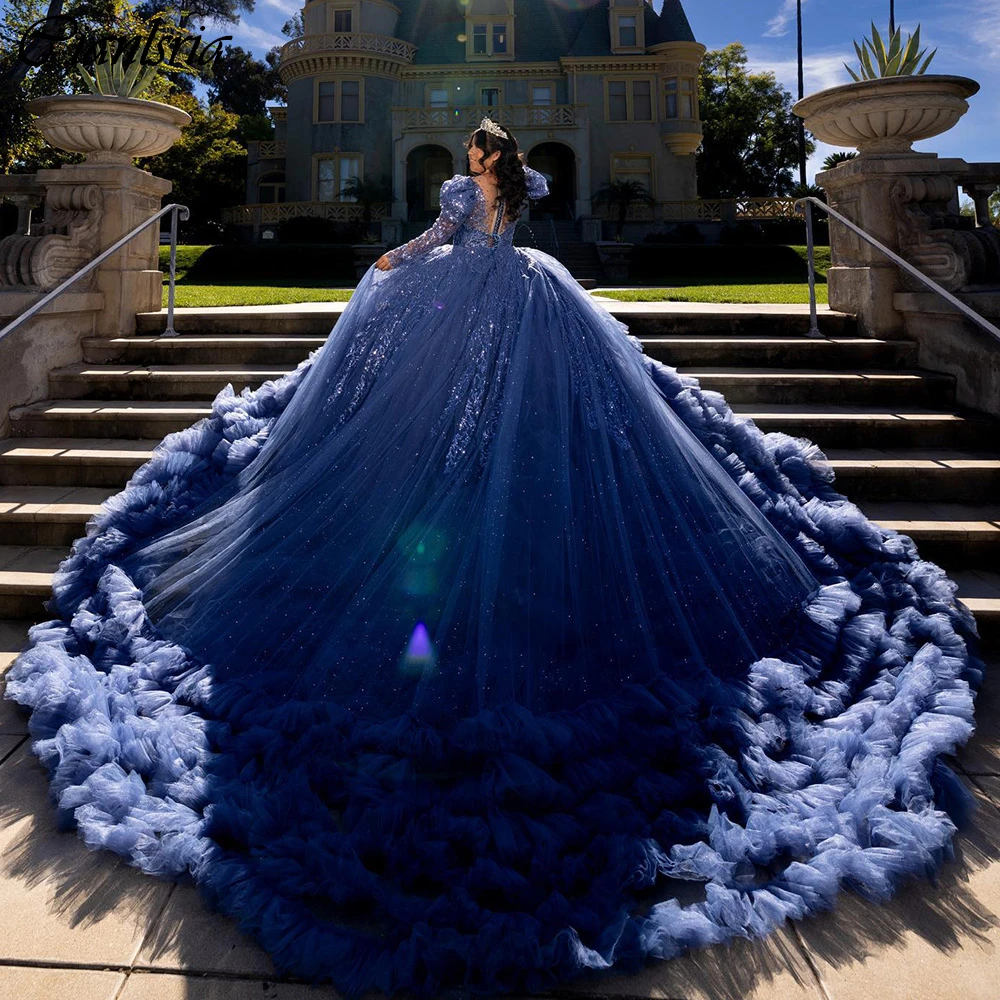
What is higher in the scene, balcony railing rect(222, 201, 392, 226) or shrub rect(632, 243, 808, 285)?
balcony railing rect(222, 201, 392, 226)

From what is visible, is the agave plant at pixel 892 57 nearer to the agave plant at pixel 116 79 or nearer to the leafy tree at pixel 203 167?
the agave plant at pixel 116 79

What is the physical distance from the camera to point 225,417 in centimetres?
423

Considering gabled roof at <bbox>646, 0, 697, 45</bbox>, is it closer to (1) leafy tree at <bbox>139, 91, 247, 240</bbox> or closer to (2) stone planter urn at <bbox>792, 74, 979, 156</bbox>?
(1) leafy tree at <bbox>139, 91, 247, 240</bbox>

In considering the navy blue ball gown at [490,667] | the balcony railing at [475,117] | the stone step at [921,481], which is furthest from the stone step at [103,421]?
the balcony railing at [475,117]

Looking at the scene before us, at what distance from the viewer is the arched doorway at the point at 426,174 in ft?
100

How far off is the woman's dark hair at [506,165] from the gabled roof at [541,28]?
1217 inches

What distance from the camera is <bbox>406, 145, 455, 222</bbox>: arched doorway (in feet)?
100

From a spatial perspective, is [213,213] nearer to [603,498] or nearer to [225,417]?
[225,417]

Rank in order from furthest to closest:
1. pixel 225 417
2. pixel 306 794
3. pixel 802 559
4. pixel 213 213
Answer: pixel 213 213 < pixel 225 417 < pixel 802 559 < pixel 306 794

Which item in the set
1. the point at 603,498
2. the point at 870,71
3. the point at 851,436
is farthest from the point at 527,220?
the point at 603,498

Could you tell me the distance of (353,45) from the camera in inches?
1178

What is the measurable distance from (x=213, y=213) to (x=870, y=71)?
29804 mm

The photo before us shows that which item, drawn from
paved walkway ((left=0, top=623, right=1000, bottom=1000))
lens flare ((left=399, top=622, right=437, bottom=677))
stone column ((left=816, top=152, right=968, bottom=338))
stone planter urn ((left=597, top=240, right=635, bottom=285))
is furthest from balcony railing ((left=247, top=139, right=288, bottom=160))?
paved walkway ((left=0, top=623, right=1000, bottom=1000))

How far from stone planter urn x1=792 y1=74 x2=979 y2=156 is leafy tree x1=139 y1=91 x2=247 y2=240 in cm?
2624
